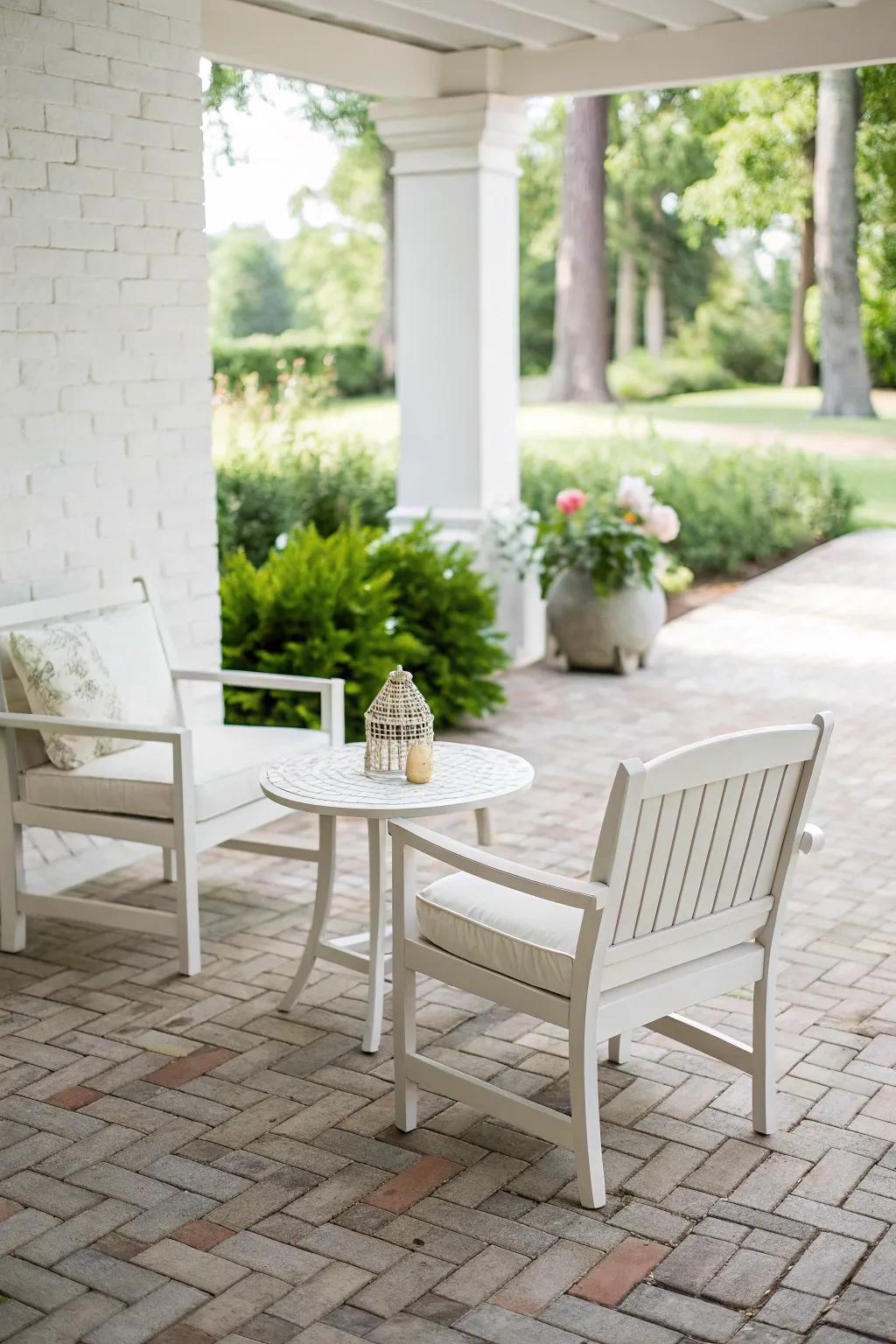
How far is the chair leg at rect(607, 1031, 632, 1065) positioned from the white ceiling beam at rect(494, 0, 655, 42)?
421cm

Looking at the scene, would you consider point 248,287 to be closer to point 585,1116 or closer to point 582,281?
point 582,281

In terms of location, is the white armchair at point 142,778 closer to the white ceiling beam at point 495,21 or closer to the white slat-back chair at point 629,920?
the white slat-back chair at point 629,920

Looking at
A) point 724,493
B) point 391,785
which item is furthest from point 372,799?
point 724,493

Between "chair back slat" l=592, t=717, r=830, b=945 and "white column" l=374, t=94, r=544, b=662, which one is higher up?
"white column" l=374, t=94, r=544, b=662

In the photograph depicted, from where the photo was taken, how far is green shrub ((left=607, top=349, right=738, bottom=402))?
663 inches

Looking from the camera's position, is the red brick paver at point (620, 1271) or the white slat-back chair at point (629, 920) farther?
the white slat-back chair at point (629, 920)

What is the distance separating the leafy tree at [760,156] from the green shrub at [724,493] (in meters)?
2.96

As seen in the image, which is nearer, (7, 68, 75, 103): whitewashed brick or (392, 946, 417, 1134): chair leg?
(392, 946, 417, 1134): chair leg

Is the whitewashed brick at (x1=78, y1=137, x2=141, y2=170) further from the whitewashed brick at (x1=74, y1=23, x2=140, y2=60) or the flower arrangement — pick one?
the flower arrangement

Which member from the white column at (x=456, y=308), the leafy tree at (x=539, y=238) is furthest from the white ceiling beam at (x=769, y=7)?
the leafy tree at (x=539, y=238)

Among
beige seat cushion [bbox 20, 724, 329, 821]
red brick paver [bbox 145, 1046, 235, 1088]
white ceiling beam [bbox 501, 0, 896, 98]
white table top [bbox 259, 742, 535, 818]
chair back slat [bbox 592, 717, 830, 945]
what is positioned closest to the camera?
chair back slat [bbox 592, 717, 830, 945]

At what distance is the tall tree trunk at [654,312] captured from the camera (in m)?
17.5

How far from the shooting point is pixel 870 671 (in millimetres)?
8039

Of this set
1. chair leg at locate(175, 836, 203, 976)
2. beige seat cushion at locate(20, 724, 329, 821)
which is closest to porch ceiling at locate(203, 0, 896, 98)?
beige seat cushion at locate(20, 724, 329, 821)
